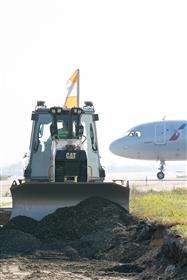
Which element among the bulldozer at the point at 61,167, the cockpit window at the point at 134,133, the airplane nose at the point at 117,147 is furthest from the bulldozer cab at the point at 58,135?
the cockpit window at the point at 134,133

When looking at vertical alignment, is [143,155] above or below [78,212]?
above

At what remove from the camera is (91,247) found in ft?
40.6

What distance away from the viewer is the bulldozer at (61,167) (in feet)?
45.5

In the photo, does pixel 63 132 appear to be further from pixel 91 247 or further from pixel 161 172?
pixel 161 172

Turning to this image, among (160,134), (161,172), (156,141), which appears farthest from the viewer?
(161,172)

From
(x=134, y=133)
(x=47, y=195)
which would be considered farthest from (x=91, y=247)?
(x=134, y=133)

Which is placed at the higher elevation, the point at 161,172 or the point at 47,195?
the point at 161,172

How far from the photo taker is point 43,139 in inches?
610

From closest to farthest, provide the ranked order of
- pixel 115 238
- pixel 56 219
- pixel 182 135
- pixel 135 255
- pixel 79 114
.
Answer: pixel 135 255
pixel 115 238
pixel 56 219
pixel 79 114
pixel 182 135

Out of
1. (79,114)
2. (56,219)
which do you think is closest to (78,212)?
(56,219)

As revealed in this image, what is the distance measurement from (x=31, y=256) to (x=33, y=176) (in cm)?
425

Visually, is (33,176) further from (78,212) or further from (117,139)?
(117,139)

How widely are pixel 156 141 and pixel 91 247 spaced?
2811 cm

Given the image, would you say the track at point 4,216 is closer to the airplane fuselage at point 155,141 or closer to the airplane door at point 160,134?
the airplane fuselage at point 155,141
